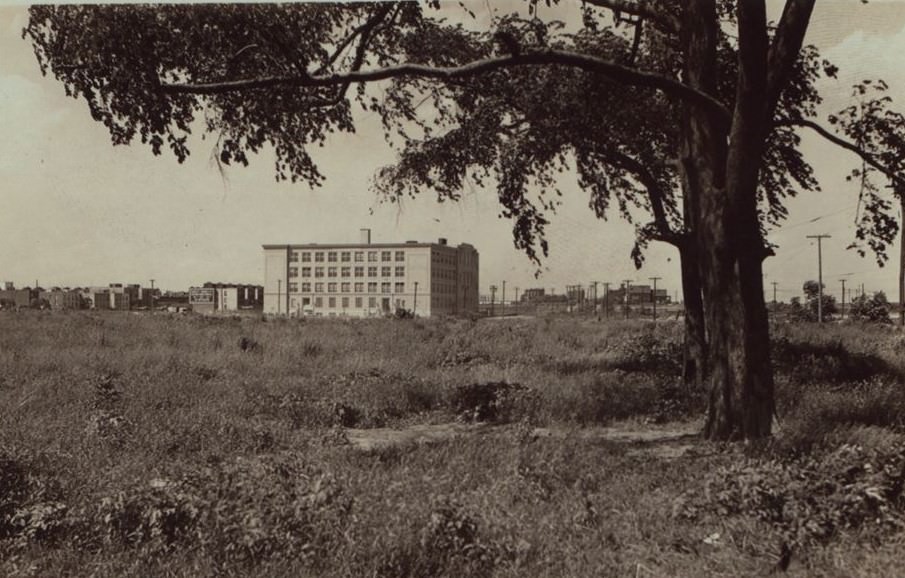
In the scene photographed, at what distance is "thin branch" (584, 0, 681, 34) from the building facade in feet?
A: 318

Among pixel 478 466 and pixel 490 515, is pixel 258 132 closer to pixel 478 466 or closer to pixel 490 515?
pixel 478 466

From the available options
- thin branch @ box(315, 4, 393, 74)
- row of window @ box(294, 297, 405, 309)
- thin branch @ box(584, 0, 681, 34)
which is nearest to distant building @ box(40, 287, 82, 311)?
row of window @ box(294, 297, 405, 309)

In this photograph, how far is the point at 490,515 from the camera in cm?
513

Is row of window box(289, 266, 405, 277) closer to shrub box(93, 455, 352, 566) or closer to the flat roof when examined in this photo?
the flat roof

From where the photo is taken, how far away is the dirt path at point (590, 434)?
320 inches

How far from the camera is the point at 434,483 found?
5.78m

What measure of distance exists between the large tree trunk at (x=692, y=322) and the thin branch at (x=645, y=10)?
165 inches

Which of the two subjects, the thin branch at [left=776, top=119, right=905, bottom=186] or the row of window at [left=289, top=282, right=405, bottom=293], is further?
the row of window at [left=289, top=282, right=405, bottom=293]

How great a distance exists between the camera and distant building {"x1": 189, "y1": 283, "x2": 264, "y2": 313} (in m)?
122

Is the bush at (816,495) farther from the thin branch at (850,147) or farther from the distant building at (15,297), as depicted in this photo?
the distant building at (15,297)

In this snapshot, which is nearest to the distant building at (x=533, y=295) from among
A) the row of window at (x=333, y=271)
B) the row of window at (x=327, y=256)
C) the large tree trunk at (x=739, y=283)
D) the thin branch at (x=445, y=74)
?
the row of window at (x=333, y=271)

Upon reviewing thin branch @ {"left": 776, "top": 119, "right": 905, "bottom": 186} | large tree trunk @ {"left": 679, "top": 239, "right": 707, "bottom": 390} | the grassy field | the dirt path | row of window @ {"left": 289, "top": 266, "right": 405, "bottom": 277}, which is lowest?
the dirt path

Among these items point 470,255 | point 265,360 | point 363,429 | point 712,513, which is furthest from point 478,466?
point 470,255

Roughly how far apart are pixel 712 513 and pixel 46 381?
10.5 meters
